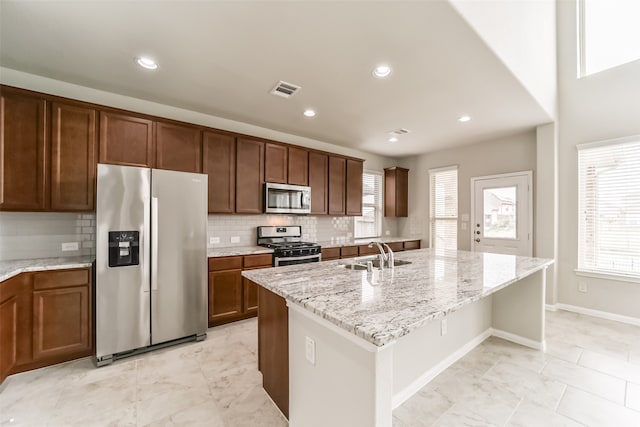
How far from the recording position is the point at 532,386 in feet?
6.75

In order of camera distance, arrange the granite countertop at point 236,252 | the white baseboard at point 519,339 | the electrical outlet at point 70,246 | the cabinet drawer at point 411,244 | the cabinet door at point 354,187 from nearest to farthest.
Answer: the white baseboard at point 519,339 → the electrical outlet at point 70,246 → the granite countertop at point 236,252 → the cabinet door at point 354,187 → the cabinet drawer at point 411,244

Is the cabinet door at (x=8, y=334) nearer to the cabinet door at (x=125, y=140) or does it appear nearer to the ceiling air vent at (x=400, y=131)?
the cabinet door at (x=125, y=140)

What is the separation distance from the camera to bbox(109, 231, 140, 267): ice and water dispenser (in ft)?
7.89

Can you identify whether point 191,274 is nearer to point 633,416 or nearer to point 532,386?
point 532,386

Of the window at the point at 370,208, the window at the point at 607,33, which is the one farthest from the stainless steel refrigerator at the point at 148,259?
the window at the point at 607,33

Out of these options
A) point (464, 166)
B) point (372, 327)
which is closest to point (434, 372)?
point (372, 327)

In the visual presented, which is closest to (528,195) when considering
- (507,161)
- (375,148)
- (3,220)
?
(507,161)

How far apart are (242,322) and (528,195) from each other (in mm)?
4652

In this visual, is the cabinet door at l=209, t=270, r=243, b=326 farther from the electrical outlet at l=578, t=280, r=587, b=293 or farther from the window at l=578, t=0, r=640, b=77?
the window at l=578, t=0, r=640, b=77

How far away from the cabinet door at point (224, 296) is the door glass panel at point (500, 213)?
13.9 ft

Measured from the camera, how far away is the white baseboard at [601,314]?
3.34 metres

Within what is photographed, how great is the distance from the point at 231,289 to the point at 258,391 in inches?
56.0

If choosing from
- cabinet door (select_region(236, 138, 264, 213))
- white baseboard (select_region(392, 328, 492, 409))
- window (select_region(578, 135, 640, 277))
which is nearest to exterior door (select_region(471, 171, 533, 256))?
window (select_region(578, 135, 640, 277))

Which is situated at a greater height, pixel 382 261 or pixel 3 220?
pixel 3 220
